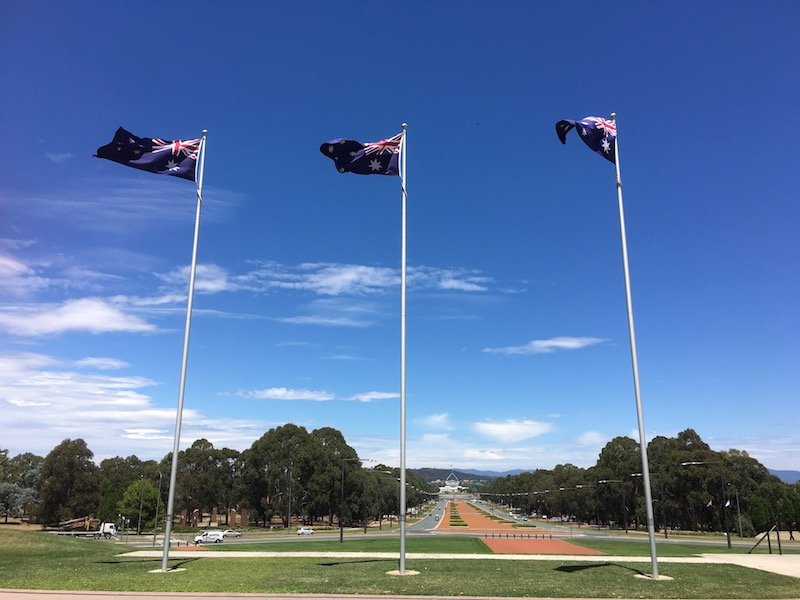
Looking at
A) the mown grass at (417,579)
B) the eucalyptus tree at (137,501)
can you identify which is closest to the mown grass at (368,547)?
the mown grass at (417,579)

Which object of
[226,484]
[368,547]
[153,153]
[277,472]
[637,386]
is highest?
[153,153]

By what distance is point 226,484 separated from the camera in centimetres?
9738

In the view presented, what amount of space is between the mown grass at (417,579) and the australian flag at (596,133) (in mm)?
15131

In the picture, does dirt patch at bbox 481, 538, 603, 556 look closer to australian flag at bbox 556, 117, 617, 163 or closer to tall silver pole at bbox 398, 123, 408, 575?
tall silver pole at bbox 398, 123, 408, 575

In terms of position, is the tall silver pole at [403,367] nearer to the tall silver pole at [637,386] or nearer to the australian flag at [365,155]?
the australian flag at [365,155]

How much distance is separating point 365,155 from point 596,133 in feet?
29.2

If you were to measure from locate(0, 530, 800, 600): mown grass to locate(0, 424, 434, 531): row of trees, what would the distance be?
2325 inches

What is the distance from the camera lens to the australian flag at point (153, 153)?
21.3 metres

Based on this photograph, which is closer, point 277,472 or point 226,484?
point 277,472

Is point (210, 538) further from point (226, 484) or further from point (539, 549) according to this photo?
point (226, 484)

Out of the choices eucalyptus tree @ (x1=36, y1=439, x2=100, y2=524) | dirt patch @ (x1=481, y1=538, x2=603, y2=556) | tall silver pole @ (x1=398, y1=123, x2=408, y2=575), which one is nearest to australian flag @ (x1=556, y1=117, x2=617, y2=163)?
tall silver pole @ (x1=398, y1=123, x2=408, y2=575)

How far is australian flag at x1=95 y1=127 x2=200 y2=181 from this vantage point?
21297 millimetres

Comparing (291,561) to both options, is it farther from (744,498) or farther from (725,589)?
(744,498)

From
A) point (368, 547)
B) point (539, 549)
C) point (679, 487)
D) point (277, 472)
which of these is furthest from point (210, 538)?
point (679, 487)
